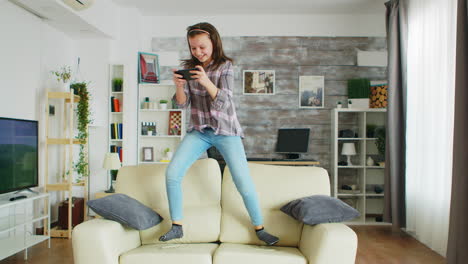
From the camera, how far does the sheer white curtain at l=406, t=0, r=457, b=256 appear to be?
10.7 ft

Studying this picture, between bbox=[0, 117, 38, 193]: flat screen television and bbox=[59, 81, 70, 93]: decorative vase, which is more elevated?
bbox=[59, 81, 70, 93]: decorative vase

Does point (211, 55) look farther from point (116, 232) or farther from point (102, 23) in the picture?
point (102, 23)

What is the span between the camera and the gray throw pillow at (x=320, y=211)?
201 centimetres

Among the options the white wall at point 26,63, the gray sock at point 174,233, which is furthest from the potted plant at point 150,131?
the gray sock at point 174,233

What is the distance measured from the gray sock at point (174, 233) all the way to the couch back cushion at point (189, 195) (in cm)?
13

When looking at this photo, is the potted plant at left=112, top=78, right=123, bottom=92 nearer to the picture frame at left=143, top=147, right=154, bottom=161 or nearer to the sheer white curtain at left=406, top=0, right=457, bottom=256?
the picture frame at left=143, top=147, right=154, bottom=161

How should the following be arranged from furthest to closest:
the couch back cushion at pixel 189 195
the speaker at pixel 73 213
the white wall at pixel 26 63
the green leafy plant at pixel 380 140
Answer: the green leafy plant at pixel 380 140 → the speaker at pixel 73 213 → the white wall at pixel 26 63 → the couch back cushion at pixel 189 195

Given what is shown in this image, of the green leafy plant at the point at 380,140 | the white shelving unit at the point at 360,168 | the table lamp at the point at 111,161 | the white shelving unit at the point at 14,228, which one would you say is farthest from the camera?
the white shelving unit at the point at 360,168

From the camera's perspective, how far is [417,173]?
3.89 metres

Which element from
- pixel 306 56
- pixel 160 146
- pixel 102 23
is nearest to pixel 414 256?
pixel 306 56

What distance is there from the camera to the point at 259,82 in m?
5.38

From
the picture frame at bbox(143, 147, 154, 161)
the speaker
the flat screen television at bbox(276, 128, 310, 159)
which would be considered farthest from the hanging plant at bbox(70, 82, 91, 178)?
the flat screen television at bbox(276, 128, 310, 159)

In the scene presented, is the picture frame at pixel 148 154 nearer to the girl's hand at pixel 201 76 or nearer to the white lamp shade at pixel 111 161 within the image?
the white lamp shade at pixel 111 161

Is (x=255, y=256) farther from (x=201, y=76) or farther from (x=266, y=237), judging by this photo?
(x=201, y=76)
